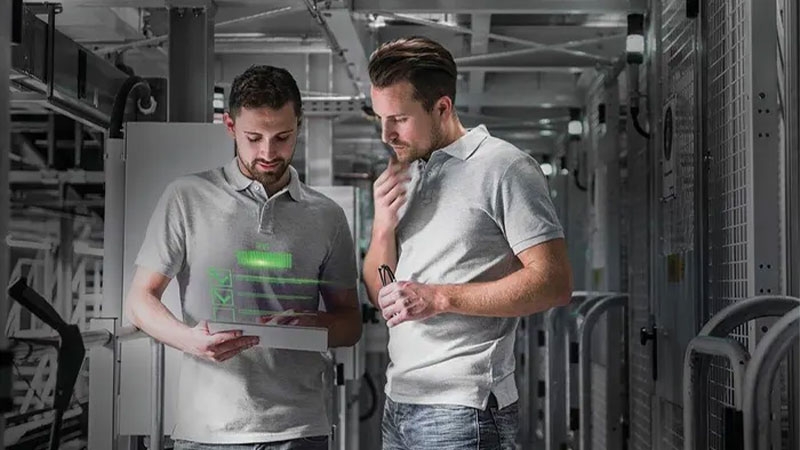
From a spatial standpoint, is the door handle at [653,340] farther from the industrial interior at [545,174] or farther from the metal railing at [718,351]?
the metal railing at [718,351]

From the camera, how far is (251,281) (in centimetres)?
286

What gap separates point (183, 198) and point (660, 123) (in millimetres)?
2241

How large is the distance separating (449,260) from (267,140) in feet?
2.25

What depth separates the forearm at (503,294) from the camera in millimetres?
2443

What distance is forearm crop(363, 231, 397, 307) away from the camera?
100.0 inches

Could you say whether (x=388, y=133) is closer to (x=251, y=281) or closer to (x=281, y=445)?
(x=251, y=281)

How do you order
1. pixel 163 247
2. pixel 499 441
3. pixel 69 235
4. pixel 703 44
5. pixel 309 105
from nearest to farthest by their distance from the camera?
pixel 499 441
pixel 163 247
pixel 703 44
pixel 309 105
pixel 69 235

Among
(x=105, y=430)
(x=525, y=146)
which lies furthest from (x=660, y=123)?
(x=525, y=146)

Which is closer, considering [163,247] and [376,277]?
[376,277]

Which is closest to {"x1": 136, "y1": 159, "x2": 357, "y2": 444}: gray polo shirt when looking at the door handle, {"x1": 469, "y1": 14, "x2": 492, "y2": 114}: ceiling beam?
the door handle

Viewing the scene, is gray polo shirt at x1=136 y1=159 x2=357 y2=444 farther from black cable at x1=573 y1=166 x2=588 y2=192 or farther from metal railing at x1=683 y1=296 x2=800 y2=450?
black cable at x1=573 y1=166 x2=588 y2=192

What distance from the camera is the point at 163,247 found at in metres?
2.90

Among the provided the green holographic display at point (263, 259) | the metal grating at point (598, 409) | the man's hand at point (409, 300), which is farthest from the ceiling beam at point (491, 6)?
the metal grating at point (598, 409)

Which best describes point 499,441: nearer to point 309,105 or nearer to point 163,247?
point 163,247
